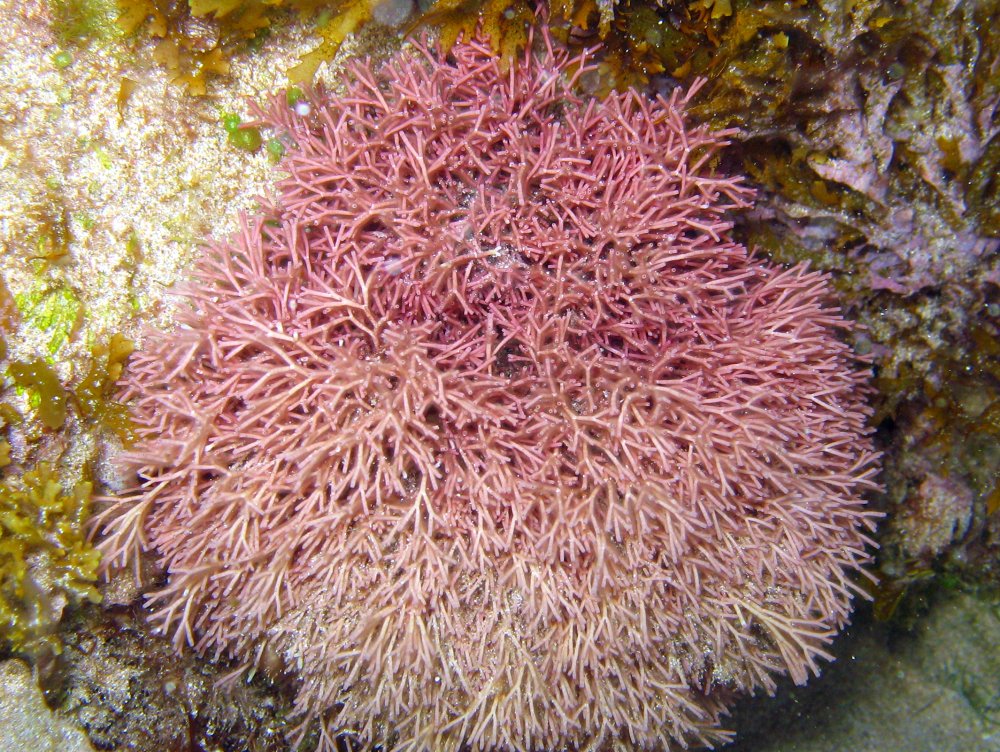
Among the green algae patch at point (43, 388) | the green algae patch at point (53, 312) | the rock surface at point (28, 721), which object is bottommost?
the rock surface at point (28, 721)

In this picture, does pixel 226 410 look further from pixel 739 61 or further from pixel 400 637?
pixel 739 61

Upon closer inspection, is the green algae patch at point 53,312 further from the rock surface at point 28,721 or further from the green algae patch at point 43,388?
the rock surface at point 28,721

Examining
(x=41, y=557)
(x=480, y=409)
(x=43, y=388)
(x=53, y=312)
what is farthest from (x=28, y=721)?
(x=480, y=409)

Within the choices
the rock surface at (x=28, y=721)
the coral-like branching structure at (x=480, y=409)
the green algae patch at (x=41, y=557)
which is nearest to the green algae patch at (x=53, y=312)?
the coral-like branching structure at (x=480, y=409)

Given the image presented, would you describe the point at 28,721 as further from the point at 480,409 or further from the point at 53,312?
the point at 480,409

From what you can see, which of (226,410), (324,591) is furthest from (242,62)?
(324,591)
